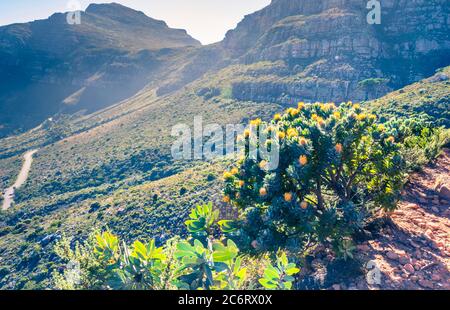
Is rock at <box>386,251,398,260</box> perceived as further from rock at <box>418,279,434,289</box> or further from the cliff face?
the cliff face

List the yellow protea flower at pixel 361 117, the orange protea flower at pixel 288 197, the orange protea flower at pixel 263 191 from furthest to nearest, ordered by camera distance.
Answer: the yellow protea flower at pixel 361 117 → the orange protea flower at pixel 263 191 → the orange protea flower at pixel 288 197

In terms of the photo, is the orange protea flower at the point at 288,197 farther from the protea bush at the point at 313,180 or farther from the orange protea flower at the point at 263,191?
the orange protea flower at the point at 263,191

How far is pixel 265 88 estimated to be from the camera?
4959cm

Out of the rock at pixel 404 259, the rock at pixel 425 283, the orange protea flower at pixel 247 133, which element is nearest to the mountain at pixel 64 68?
the orange protea flower at pixel 247 133

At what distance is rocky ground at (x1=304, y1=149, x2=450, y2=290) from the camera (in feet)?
15.1

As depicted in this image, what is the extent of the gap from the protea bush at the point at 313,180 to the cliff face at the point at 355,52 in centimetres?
4115

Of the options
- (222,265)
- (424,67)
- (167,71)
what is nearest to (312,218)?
(222,265)

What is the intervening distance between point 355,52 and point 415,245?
5098 cm

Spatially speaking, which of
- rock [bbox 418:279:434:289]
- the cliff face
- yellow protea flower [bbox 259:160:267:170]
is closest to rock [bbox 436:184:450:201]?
rock [bbox 418:279:434:289]

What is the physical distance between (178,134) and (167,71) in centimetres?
5202

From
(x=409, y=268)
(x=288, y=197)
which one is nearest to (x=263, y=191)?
(x=288, y=197)

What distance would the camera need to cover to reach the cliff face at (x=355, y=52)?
44938mm

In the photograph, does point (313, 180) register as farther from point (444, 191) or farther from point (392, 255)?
point (444, 191)

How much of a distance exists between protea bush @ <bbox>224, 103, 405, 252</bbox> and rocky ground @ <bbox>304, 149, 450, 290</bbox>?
43cm
